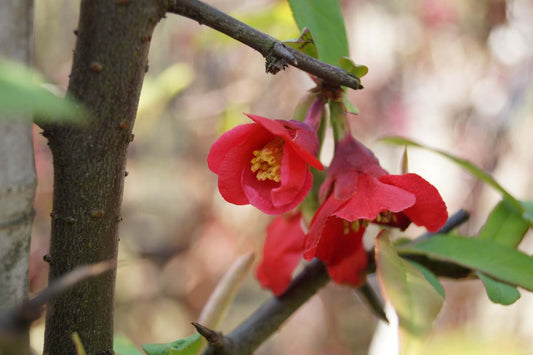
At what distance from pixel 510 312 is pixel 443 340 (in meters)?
1.50

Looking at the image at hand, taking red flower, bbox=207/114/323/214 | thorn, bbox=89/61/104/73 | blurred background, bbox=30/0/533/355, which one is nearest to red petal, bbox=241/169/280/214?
red flower, bbox=207/114/323/214

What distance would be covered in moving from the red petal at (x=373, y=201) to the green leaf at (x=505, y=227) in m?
0.16

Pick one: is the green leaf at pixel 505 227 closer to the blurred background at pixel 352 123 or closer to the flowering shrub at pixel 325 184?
the flowering shrub at pixel 325 184

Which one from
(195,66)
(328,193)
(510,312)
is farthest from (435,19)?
(328,193)

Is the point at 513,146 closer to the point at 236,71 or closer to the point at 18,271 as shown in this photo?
the point at 236,71

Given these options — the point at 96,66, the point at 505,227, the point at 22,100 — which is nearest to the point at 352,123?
the point at 505,227

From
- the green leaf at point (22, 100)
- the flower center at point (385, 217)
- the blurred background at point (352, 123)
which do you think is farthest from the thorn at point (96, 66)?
the blurred background at point (352, 123)

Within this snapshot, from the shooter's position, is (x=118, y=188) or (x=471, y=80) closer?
(x=118, y=188)

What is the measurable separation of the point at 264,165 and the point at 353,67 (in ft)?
A: 0.28

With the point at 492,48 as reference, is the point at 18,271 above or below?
below

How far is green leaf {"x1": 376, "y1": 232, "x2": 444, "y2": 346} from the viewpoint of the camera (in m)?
0.25

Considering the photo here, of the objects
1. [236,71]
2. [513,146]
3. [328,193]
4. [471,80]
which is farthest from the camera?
[471,80]

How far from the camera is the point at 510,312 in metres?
1.53

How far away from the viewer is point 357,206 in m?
0.32
